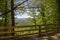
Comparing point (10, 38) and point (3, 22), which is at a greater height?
point (3, 22)

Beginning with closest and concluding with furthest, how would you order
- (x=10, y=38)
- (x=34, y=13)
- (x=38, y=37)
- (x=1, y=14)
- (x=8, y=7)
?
(x=10, y=38)
(x=38, y=37)
(x=1, y=14)
(x=8, y=7)
(x=34, y=13)

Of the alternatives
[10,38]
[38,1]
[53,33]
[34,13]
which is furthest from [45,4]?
[10,38]

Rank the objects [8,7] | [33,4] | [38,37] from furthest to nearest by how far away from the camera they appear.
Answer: [33,4]
[8,7]
[38,37]

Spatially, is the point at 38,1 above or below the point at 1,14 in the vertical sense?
above

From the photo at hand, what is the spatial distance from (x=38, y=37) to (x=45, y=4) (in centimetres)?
1096

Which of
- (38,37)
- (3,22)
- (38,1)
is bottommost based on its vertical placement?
(38,37)

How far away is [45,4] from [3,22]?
26.8ft

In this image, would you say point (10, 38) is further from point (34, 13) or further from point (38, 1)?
point (34, 13)

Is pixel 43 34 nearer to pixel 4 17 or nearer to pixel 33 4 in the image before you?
pixel 4 17

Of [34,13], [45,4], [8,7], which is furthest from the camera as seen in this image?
[34,13]

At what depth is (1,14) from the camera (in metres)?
14.6

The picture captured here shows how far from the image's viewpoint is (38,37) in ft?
34.8

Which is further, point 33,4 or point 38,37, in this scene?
point 33,4

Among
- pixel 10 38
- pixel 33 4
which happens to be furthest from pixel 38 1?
pixel 10 38
